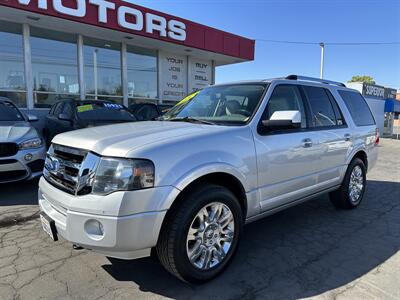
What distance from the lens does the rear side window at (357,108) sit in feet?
16.8

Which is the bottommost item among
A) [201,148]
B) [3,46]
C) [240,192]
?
[240,192]

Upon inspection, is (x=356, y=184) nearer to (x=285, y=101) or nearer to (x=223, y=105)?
(x=285, y=101)

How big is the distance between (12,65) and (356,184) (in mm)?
11257

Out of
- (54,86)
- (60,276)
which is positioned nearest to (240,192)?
(60,276)

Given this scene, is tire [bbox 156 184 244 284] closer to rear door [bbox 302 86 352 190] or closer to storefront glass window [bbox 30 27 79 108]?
rear door [bbox 302 86 352 190]

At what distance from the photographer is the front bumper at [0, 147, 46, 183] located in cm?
549

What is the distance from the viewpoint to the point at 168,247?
104 inches

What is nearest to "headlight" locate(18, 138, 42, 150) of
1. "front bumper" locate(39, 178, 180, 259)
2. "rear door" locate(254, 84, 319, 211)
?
"front bumper" locate(39, 178, 180, 259)

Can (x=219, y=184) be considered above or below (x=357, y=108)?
below

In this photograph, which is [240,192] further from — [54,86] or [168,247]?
[54,86]

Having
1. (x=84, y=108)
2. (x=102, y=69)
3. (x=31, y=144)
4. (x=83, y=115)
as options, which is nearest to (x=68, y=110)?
(x=84, y=108)

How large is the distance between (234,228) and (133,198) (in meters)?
1.14

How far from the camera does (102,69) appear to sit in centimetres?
1364

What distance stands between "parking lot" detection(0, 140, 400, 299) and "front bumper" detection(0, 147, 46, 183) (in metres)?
1.03
